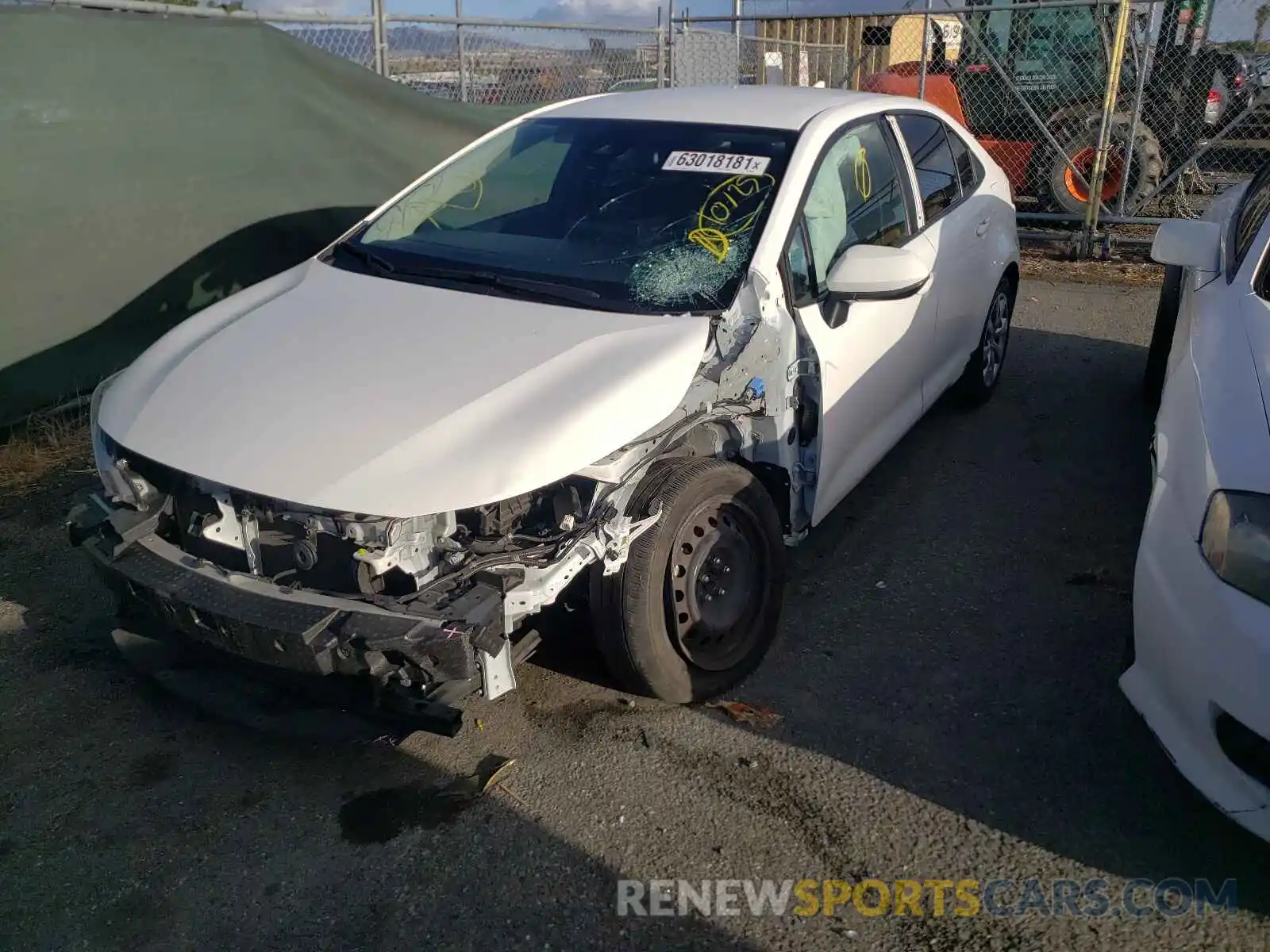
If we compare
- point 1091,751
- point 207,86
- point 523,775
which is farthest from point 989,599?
point 207,86

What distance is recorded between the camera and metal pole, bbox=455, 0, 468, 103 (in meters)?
8.09

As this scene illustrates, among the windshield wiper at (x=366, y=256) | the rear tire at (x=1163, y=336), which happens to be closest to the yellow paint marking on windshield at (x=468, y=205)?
the windshield wiper at (x=366, y=256)

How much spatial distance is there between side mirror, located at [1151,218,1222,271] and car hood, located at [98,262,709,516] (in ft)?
6.38

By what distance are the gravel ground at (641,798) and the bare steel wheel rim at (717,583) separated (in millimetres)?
207

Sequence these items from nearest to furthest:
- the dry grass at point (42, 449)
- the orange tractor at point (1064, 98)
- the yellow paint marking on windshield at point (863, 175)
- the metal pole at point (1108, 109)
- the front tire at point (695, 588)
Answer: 1. the front tire at point (695, 588)
2. the yellow paint marking on windshield at point (863, 175)
3. the dry grass at point (42, 449)
4. the metal pole at point (1108, 109)
5. the orange tractor at point (1064, 98)

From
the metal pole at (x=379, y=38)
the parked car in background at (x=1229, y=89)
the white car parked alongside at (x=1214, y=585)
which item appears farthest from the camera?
A: the parked car in background at (x=1229, y=89)

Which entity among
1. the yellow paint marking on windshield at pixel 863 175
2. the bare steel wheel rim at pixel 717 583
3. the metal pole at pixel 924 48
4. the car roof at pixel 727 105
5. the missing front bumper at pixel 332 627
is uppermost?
the metal pole at pixel 924 48

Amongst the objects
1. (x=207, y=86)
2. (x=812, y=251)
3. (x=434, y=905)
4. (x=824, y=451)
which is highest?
(x=207, y=86)

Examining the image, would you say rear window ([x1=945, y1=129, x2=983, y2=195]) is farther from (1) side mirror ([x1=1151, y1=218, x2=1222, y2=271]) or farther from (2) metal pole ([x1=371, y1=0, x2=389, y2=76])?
(2) metal pole ([x1=371, y1=0, x2=389, y2=76])

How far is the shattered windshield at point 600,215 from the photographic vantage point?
A: 3441mm

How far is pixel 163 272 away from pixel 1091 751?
5.19m

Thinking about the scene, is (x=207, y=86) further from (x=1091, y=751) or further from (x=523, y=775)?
(x=1091, y=751)

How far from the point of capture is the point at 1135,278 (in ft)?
28.9

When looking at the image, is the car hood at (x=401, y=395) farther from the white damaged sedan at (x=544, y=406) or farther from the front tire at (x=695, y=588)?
the front tire at (x=695, y=588)
